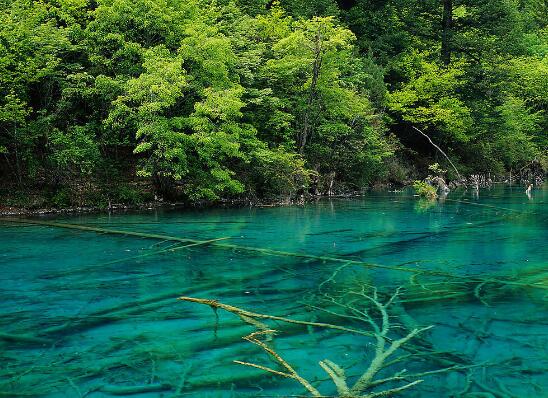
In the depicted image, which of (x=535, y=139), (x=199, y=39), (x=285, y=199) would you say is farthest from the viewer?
(x=535, y=139)

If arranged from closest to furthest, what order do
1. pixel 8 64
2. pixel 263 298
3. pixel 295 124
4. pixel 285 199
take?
pixel 263 298, pixel 8 64, pixel 285 199, pixel 295 124

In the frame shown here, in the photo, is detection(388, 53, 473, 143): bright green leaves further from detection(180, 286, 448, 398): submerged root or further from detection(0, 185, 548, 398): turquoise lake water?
detection(180, 286, 448, 398): submerged root

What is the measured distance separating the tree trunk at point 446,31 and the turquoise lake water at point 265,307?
2175cm

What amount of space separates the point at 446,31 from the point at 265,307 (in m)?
30.1

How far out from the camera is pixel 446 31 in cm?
3219

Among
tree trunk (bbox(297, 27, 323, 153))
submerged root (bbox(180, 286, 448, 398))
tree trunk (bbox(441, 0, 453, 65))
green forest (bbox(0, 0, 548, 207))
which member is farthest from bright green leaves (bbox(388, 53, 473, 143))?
submerged root (bbox(180, 286, 448, 398))

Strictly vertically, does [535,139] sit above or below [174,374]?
above

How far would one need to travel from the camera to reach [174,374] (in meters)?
4.51

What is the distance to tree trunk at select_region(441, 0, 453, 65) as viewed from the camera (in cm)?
3225

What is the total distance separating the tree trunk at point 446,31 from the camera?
32.2 metres

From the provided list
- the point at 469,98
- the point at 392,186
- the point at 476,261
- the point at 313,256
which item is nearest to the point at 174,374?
the point at 313,256

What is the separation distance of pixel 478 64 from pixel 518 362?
31124 mm

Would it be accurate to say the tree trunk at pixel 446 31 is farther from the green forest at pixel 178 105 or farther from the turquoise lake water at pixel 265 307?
the turquoise lake water at pixel 265 307

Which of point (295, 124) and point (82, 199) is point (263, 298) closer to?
point (82, 199)
